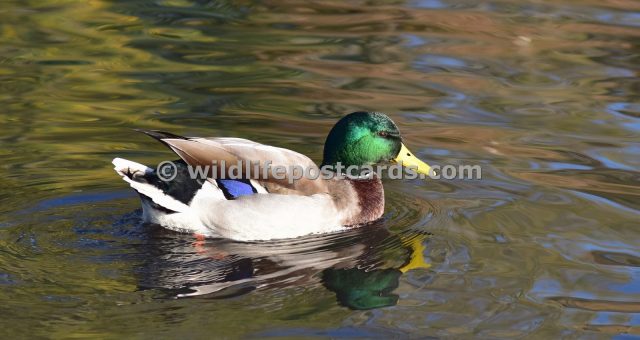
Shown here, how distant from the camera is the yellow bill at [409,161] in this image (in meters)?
8.80

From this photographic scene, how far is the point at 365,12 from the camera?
14.6 metres

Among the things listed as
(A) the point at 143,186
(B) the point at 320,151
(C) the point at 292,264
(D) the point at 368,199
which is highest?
(A) the point at 143,186

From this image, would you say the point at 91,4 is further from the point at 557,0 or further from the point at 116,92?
the point at 557,0

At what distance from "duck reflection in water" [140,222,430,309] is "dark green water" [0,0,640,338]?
2 cm

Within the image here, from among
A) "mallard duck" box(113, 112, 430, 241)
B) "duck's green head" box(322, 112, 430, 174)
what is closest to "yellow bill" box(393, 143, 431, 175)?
"duck's green head" box(322, 112, 430, 174)

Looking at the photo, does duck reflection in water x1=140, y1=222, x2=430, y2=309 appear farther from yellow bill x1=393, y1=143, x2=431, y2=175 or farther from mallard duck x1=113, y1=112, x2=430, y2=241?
yellow bill x1=393, y1=143, x2=431, y2=175

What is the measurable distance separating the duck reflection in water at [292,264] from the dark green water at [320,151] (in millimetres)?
24

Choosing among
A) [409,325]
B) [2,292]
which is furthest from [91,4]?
[409,325]

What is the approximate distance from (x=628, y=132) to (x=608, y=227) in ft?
8.11

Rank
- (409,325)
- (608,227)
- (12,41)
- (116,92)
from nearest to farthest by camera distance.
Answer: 1. (409,325)
2. (608,227)
3. (116,92)
4. (12,41)

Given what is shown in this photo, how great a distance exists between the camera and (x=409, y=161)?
884 cm

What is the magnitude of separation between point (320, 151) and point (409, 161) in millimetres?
1297

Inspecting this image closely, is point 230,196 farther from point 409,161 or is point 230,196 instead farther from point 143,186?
point 409,161

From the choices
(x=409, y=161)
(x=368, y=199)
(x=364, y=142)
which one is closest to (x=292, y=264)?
(x=368, y=199)
